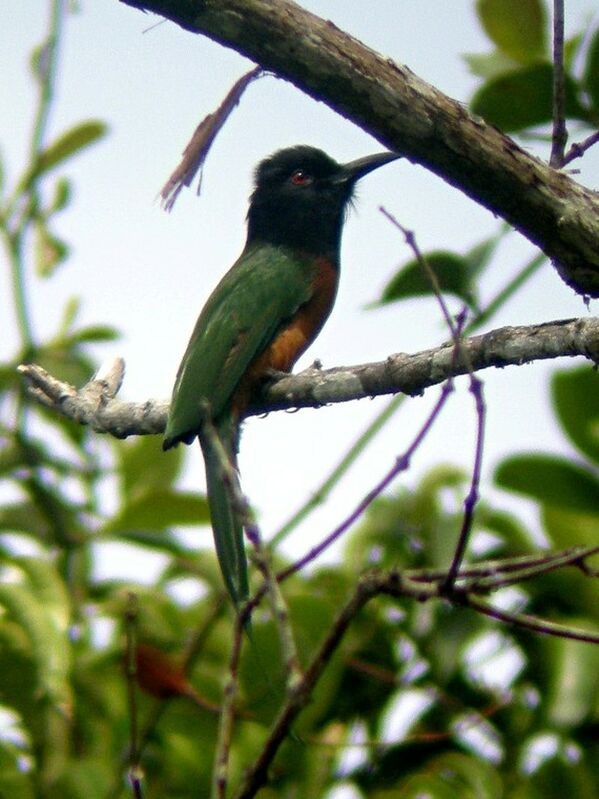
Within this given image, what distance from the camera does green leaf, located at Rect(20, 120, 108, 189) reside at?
4.35 meters

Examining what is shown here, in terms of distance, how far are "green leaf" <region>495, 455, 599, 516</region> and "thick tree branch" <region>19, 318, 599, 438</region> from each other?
0.63 metres

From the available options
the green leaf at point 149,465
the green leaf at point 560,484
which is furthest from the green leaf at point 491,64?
the green leaf at point 149,465

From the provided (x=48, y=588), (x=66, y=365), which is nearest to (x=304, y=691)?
(x=48, y=588)

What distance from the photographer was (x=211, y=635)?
3.70 metres

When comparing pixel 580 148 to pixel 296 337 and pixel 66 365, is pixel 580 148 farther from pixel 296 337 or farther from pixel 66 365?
pixel 66 365

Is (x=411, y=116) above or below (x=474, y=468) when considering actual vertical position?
above

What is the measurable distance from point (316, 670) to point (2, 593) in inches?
78.8

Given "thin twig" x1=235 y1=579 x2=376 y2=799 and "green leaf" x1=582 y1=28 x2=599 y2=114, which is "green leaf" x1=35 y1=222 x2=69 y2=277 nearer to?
"green leaf" x1=582 y1=28 x2=599 y2=114

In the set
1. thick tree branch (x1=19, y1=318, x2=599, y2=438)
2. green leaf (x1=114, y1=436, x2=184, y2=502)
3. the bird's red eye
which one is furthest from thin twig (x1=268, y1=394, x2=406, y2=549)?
the bird's red eye

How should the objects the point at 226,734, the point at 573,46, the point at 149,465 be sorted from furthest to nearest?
1. the point at 149,465
2. the point at 573,46
3. the point at 226,734

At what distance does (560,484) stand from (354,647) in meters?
0.71

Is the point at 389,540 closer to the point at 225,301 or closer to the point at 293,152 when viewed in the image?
the point at 225,301

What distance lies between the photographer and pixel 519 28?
3400 millimetres

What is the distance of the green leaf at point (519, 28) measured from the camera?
339 centimetres
